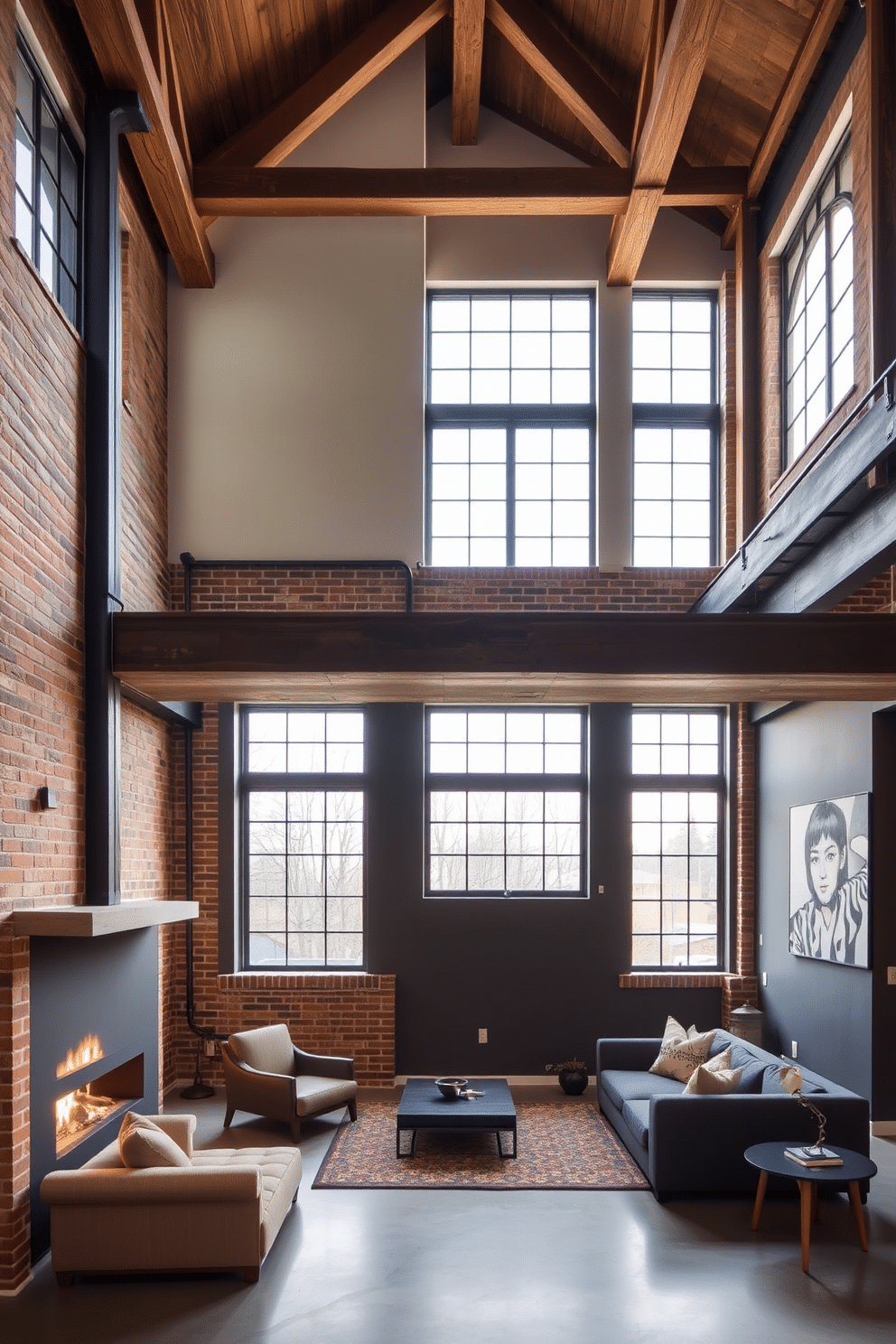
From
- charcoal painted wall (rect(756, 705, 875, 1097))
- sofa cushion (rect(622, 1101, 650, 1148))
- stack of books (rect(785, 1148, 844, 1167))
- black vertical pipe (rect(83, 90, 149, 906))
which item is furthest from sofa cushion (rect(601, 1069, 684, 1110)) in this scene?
black vertical pipe (rect(83, 90, 149, 906))

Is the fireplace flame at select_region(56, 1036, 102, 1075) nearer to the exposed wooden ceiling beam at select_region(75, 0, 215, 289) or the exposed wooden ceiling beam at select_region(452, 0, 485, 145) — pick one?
the exposed wooden ceiling beam at select_region(75, 0, 215, 289)

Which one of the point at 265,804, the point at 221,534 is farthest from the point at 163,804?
the point at 221,534

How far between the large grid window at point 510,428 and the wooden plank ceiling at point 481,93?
2.72ft

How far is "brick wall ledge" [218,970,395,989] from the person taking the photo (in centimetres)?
883

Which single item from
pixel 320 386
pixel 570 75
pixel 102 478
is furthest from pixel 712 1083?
pixel 570 75

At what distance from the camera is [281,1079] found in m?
7.27

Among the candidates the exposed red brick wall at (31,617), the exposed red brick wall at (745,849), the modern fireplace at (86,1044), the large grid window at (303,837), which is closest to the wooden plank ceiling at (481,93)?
the exposed red brick wall at (31,617)

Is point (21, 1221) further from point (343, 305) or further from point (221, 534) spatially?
point (343, 305)

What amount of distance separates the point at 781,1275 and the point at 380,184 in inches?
314

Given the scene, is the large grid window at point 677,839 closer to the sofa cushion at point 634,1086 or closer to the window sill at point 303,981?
the sofa cushion at point 634,1086

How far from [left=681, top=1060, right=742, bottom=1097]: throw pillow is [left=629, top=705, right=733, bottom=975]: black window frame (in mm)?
2764

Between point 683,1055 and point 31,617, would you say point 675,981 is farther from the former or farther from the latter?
point 31,617

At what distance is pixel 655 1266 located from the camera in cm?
512

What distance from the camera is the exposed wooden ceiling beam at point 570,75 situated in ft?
27.9
